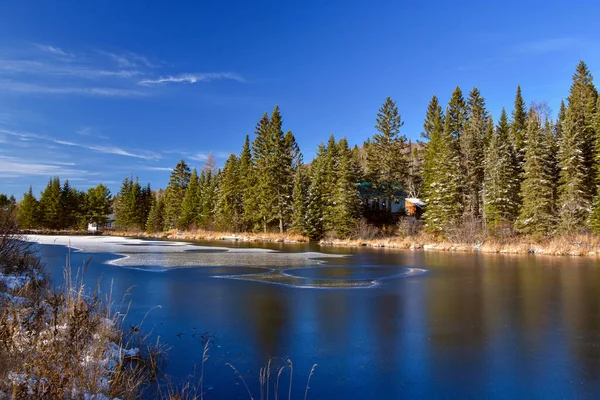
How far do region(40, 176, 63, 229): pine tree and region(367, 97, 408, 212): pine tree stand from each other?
52.6 m

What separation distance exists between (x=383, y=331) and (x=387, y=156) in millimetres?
44358

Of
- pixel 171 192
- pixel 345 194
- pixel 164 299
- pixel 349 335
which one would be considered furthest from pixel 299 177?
pixel 349 335

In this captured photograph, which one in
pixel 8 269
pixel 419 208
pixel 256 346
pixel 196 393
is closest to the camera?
pixel 196 393

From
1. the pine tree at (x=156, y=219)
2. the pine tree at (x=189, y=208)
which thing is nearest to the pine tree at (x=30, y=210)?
the pine tree at (x=156, y=219)

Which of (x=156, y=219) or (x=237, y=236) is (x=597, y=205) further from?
(x=156, y=219)

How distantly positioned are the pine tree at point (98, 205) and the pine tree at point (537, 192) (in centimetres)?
6689

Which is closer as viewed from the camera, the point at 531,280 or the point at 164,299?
the point at 164,299

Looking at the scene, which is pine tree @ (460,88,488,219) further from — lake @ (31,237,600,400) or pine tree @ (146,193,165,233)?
pine tree @ (146,193,165,233)

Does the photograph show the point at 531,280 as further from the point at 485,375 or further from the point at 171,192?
the point at 171,192

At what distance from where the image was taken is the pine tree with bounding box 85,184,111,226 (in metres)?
70.8

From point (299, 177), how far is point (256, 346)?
38461 millimetres

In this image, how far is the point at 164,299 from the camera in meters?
10.2

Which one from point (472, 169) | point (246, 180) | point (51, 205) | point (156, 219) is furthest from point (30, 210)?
point (472, 169)

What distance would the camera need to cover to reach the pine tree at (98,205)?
232ft
